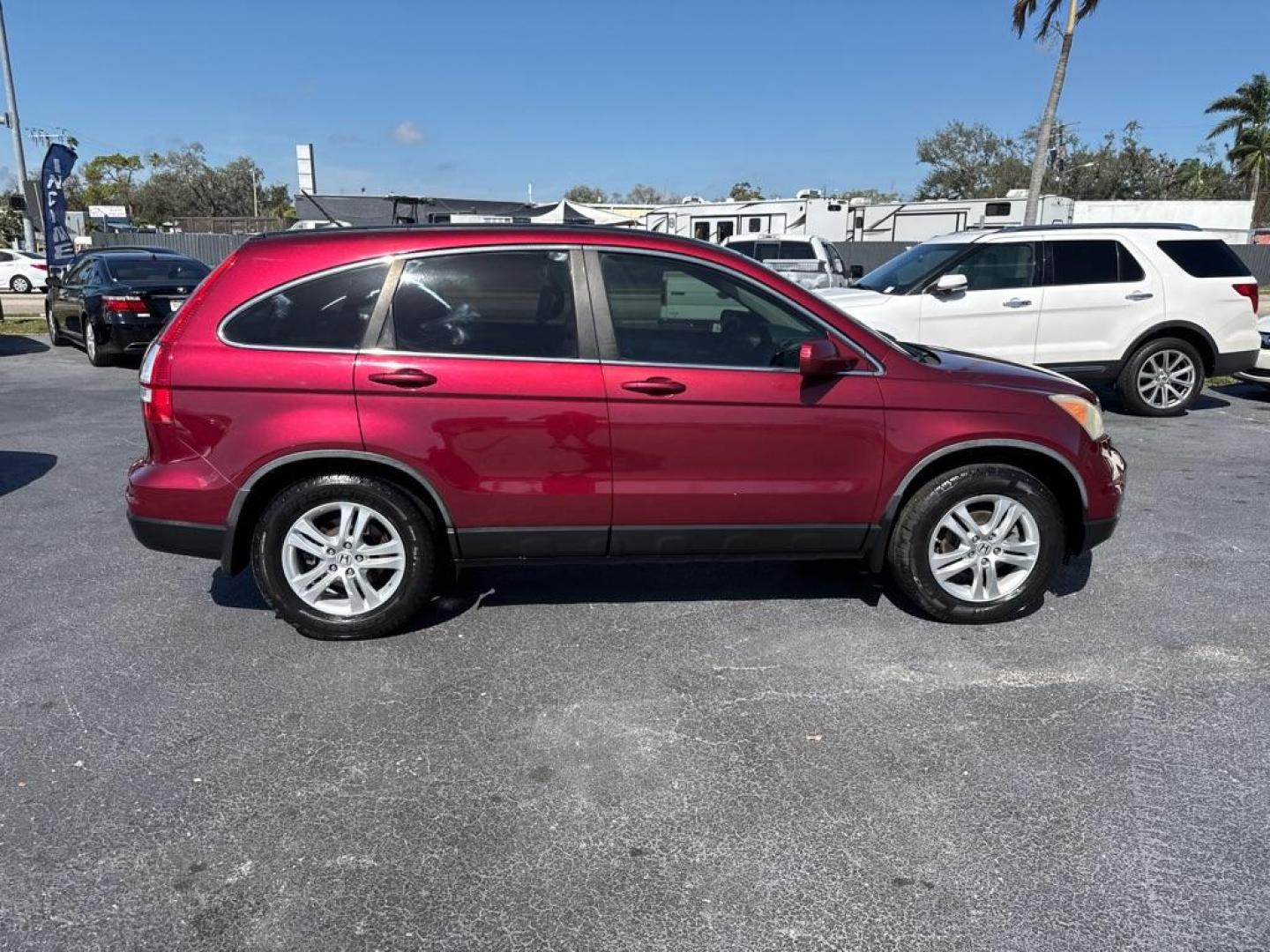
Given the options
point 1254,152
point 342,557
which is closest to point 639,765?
point 342,557

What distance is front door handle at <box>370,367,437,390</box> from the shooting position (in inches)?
143

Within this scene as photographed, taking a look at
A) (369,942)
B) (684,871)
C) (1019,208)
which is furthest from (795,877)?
(1019,208)

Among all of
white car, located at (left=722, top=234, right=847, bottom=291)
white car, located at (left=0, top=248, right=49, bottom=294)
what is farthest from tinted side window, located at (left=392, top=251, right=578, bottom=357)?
white car, located at (left=0, top=248, right=49, bottom=294)

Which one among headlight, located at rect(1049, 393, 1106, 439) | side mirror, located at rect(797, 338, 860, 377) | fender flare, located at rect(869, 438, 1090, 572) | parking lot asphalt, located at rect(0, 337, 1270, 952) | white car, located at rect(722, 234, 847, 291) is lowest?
parking lot asphalt, located at rect(0, 337, 1270, 952)

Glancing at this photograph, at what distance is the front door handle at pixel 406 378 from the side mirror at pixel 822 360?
5.06ft

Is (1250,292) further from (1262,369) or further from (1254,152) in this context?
(1254,152)

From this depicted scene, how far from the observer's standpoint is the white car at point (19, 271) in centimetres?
2484

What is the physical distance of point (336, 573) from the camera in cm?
386

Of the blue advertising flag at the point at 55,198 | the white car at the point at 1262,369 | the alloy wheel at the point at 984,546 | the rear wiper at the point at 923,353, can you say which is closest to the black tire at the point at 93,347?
the blue advertising flag at the point at 55,198

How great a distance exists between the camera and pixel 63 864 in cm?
253

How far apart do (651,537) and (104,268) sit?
35.3 ft

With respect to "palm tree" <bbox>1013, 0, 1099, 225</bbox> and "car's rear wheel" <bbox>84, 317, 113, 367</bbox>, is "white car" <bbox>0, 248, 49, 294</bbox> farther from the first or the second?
"palm tree" <bbox>1013, 0, 1099, 225</bbox>

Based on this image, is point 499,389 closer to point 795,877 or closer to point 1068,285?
point 795,877

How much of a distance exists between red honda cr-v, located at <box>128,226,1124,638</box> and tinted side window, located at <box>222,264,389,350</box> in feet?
0.03
